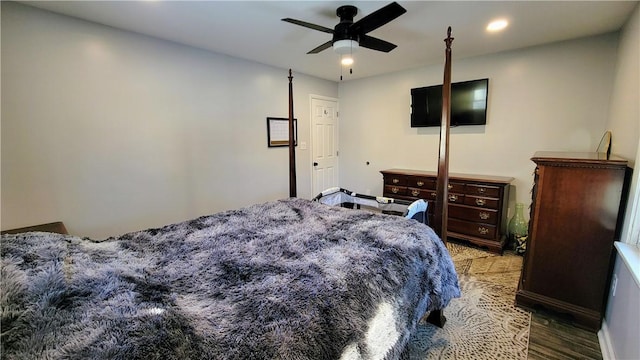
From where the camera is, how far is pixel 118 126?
2688 mm

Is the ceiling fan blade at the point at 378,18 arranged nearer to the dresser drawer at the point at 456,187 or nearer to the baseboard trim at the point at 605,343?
the dresser drawer at the point at 456,187

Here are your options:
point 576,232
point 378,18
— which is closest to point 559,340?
point 576,232

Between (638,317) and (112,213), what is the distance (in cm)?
400

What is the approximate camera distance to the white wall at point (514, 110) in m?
2.92

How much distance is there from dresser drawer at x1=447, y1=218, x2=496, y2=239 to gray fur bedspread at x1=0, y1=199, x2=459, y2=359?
1.78 metres

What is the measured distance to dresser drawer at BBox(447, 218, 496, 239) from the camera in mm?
3278

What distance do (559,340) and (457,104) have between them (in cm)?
Result: 285

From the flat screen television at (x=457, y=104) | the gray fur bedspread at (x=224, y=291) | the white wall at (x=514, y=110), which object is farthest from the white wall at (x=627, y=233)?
the flat screen television at (x=457, y=104)

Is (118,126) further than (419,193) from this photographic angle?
No

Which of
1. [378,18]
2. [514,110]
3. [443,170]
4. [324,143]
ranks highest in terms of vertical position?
[378,18]

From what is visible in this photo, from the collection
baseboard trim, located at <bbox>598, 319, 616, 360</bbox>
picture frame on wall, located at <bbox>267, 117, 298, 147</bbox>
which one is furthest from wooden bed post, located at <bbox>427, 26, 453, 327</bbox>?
picture frame on wall, located at <bbox>267, 117, 298, 147</bbox>

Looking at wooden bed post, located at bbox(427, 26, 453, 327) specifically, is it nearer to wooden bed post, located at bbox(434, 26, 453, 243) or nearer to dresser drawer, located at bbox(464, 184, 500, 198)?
wooden bed post, located at bbox(434, 26, 453, 243)

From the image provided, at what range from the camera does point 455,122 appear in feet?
12.3

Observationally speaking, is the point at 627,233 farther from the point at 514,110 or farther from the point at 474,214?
the point at 514,110
